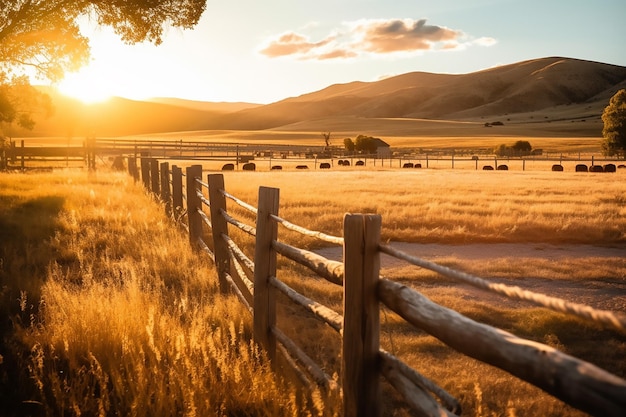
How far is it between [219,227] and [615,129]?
65792mm

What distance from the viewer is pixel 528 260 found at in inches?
405

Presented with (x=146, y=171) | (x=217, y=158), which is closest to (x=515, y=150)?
(x=217, y=158)

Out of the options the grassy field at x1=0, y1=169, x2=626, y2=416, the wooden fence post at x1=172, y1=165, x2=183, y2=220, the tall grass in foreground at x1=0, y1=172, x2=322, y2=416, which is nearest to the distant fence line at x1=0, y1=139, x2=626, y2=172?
the grassy field at x1=0, y1=169, x2=626, y2=416

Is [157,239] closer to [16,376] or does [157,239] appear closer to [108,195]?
[16,376]

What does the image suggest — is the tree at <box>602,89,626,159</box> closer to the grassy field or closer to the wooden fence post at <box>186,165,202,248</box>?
the grassy field

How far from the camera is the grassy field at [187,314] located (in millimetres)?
3703

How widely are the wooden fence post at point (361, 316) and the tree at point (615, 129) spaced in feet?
218

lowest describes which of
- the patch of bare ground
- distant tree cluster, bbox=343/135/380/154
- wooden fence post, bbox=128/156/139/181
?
the patch of bare ground

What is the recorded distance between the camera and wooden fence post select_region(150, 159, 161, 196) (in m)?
14.9

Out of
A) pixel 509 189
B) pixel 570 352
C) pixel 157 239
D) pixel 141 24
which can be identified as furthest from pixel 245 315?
pixel 509 189

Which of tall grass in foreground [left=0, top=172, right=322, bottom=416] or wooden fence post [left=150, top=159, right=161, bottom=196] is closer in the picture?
tall grass in foreground [left=0, top=172, right=322, bottom=416]

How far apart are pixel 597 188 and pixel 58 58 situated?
843 inches

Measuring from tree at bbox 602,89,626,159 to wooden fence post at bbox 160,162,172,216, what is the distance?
60.0 metres

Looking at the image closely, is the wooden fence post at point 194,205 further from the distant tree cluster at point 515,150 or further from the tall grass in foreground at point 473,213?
the distant tree cluster at point 515,150
